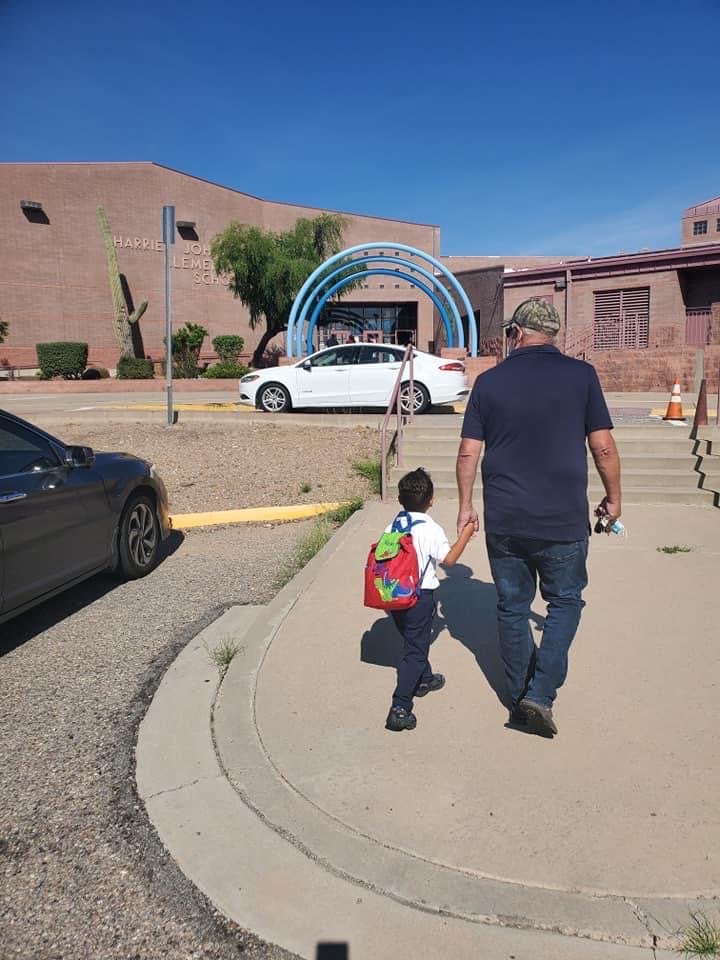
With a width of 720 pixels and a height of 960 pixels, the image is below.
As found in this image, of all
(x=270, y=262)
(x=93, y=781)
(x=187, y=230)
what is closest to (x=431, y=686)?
(x=93, y=781)

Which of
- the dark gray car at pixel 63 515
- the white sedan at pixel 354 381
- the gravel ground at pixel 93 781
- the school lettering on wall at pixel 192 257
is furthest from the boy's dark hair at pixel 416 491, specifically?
the school lettering on wall at pixel 192 257

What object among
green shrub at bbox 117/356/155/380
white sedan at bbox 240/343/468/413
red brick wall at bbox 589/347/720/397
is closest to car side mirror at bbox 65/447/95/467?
white sedan at bbox 240/343/468/413

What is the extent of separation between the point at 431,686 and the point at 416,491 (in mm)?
1031

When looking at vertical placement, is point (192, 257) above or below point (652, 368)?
above

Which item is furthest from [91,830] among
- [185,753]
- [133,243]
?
[133,243]

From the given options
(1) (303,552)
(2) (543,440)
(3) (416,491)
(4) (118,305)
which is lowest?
(1) (303,552)

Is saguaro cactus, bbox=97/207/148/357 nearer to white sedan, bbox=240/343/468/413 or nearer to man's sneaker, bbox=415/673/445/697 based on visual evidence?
white sedan, bbox=240/343/468/413

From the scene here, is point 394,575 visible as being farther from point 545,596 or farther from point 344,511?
point 344,511

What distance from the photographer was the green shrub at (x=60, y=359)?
27203mm

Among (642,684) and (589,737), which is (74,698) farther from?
(642,684)

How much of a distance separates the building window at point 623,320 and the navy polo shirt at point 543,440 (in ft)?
78.8

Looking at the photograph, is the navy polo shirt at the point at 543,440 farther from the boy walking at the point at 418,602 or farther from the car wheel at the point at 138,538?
the car wheel at the point at 138,538

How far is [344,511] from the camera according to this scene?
752cm

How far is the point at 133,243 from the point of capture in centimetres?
3497
